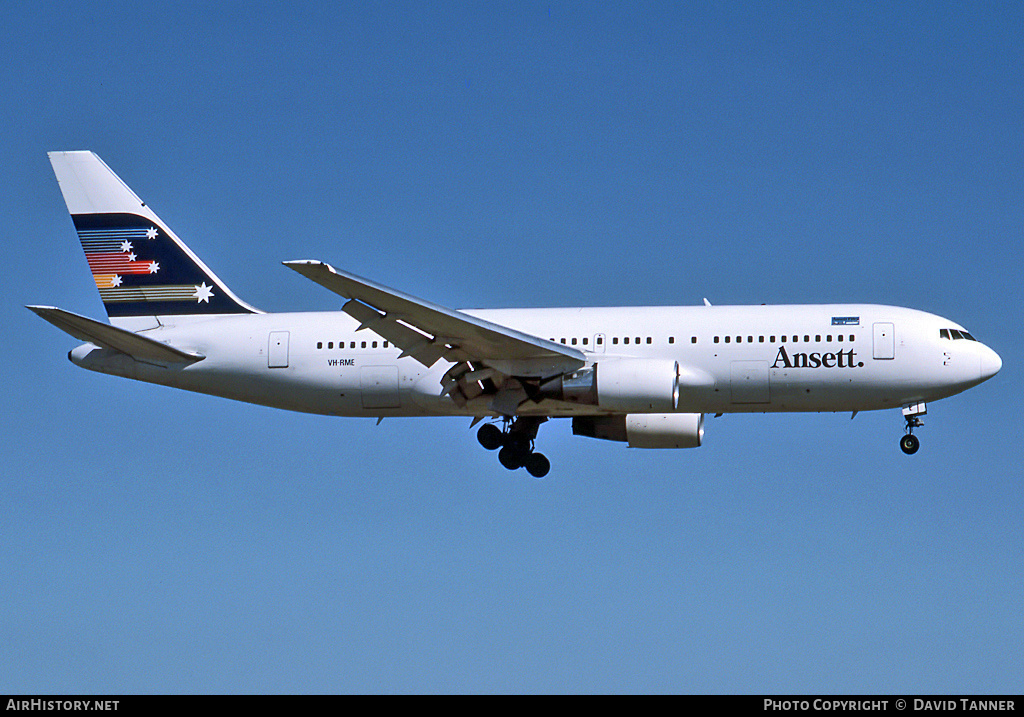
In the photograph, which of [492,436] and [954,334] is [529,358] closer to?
[492,436]

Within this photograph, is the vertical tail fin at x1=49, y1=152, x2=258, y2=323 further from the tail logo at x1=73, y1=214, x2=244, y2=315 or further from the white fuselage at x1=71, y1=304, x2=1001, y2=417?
the white fuselage at x1=71, y1=304, x2=1001, y2=417

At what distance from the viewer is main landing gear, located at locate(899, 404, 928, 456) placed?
3597 centimetres

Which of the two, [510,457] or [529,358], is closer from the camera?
[529,358]

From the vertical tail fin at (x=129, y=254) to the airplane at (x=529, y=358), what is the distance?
73 mm

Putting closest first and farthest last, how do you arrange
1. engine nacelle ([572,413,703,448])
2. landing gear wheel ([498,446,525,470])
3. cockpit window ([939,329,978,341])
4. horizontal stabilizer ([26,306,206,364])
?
cockpit window ([939,329,978,341]), horizontal stabilizer ([26,306,206,364]), engine nacelle ([572,413,703,448]), landing gear wheel ([498,446,525,470])

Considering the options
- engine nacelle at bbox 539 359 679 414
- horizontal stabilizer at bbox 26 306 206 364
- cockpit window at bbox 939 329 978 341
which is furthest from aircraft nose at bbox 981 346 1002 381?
horizontal stabilizer at bbox 26 306 206 364

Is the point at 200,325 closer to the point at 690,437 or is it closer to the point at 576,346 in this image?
the point at 576,346

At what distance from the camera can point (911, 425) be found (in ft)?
119

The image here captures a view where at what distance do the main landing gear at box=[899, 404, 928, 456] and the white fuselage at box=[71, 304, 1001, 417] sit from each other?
0.40m

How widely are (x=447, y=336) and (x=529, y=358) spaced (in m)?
2.28

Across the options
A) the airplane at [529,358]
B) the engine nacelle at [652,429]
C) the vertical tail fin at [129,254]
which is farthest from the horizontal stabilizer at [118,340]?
the engine nacelle at [652,429]

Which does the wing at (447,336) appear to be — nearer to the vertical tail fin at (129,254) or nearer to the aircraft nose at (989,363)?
the vertical tail fin at (129,254)

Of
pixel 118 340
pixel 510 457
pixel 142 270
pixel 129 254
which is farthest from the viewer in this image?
pixel 129 254

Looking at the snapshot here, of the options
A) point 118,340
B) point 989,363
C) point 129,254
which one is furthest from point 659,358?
point 129,254
